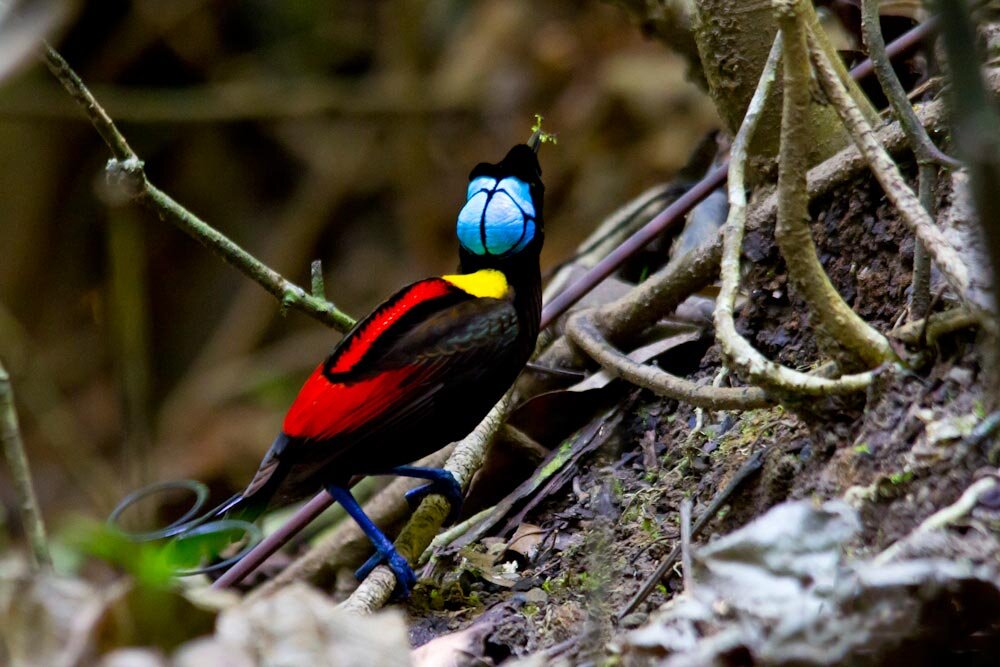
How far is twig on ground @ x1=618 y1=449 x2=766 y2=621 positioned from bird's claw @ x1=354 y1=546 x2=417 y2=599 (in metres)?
0.54

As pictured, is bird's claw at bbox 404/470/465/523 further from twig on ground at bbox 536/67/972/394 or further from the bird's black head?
twig on ground at bbox 536/67/972/394

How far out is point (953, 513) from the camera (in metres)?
1.53

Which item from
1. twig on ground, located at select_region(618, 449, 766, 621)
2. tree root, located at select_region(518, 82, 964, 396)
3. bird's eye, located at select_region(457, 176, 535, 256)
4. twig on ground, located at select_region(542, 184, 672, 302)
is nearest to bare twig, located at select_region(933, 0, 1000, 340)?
twig on ground, located at select_region(618, 449, 766, 621)

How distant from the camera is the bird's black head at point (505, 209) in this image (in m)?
2.60

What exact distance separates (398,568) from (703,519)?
2.23 ft

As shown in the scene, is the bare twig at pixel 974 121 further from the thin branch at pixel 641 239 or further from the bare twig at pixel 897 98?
the thin branch at pixel 641 239

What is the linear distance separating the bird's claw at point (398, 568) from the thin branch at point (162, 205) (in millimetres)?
696

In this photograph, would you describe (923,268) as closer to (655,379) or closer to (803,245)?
(803,245)

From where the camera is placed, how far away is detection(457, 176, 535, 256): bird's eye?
2600 millimetres

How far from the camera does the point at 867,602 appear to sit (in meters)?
1.41

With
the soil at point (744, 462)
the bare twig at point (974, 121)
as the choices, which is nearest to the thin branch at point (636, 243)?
the soil at point (744, 462)

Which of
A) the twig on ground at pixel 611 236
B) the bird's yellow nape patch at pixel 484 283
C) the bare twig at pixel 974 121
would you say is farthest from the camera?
the twig on ground at pixel 611 236

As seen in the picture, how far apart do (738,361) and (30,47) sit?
113 cm

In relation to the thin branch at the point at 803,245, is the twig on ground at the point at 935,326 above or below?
below
